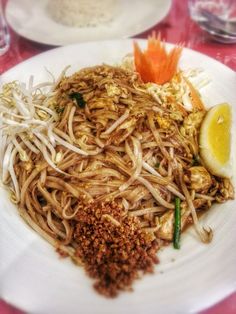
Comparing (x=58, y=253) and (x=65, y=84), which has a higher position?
(x=65, y=84)

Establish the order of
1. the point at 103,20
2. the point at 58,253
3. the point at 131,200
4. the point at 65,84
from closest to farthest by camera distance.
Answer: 1. the point at 58,253
2. the point at 131,200
3. the point at 65,84
4. the point at 103,20

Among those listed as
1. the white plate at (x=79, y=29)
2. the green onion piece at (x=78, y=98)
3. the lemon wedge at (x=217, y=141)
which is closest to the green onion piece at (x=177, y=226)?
the lemon wedge at (x=217, y=141)

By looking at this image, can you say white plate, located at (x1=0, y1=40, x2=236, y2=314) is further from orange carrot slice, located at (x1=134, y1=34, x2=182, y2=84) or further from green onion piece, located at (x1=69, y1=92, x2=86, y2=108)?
orange carrot slice, located at (x1=134, y1=34, x2=182, y2=84)

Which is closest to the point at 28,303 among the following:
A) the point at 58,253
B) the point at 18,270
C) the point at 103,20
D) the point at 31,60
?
the point at 18,270

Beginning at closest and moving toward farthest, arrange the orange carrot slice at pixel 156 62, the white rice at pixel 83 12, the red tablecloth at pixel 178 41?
the orange carrot slice at pixel 156 62, the red tablecloth at pixel 178 41, the white rice at pixel 83 12

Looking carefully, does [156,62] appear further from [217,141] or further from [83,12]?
[83,12]

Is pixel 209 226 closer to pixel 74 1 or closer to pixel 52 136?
pixel 52 136

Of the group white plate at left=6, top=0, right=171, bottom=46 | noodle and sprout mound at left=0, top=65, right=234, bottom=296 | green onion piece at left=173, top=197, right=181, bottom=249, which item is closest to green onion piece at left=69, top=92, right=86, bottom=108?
noodle and sprout mound at left=0, top=65, right=234, bottom=296

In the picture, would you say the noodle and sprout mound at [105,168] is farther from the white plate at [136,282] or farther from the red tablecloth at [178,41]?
the red tablecloth at [178,41]
